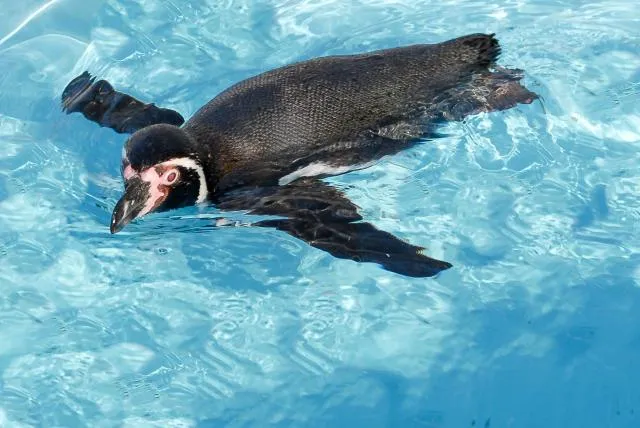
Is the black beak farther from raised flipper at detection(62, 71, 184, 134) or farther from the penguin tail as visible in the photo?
the penguin tail

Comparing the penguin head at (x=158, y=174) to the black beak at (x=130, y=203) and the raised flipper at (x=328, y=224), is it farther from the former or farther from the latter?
the raised flipper at (x=328, y=224)

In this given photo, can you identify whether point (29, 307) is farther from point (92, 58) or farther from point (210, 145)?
point (92, 58)

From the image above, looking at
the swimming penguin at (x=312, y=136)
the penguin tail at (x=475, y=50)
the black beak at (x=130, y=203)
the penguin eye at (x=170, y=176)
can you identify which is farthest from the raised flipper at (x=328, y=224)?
the penguin tail at (x=475, y=50)

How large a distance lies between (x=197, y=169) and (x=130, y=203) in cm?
32

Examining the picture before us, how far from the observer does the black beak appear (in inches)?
125

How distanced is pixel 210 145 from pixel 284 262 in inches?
20.1

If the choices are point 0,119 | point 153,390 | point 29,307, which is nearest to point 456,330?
point 153,390

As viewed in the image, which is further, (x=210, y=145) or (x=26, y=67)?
(x=26, y=67)

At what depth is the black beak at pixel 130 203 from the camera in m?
3.19

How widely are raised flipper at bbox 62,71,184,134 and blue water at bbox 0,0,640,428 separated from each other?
0.07 m

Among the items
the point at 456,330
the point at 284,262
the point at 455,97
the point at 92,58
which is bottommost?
the point at 456,330

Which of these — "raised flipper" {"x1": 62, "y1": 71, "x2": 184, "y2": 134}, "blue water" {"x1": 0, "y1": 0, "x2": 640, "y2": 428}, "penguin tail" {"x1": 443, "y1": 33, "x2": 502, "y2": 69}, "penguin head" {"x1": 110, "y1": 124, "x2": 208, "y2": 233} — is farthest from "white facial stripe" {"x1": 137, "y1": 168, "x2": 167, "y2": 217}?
"penguin tail" {"x1": 443, "y1": 33, "x2": 502, "y2": 69}

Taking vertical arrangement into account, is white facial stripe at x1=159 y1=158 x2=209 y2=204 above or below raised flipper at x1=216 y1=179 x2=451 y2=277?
above

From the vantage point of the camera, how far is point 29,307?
3.37 metres
